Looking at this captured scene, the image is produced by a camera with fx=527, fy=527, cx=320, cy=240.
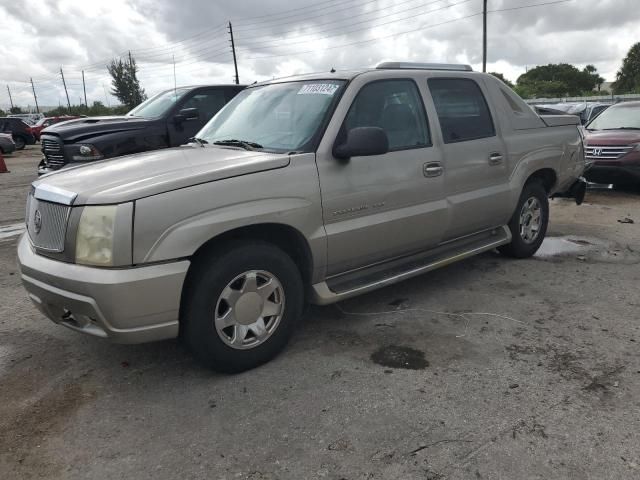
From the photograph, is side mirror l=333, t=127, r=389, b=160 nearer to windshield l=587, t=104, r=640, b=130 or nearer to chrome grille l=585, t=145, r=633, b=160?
chrome grille l=585, t=145, r=633, b=160

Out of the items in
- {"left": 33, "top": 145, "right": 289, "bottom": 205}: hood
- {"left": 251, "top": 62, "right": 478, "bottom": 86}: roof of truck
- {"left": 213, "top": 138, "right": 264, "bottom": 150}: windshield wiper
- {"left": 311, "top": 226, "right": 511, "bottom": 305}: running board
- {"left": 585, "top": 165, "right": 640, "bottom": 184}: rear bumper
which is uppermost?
{"left": 251, "top": 62, "right": 478, "bottom": 86}: roof of truck

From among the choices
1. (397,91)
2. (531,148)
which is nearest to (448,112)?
(397,91)

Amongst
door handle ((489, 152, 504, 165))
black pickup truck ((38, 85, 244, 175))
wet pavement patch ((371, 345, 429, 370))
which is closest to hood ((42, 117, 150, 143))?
black pickup truck ((38, 85, 244, 175))

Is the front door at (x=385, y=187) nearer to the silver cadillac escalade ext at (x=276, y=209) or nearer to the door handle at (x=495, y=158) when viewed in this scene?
the silver cadillac escalade ext at (x=276, y=209)

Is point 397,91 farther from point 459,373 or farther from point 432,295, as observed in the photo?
point 459,373

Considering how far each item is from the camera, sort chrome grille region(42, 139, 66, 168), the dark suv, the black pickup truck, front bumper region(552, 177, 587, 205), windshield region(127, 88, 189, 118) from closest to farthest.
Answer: front bumper region(552, 177, 587, 205), the black pickup truck, chrome grille region(42, 139, 66, 168), windshield region(127, 88, 189, 118), the dark suv

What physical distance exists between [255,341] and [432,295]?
184 centimetres

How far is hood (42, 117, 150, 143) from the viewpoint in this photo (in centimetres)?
732

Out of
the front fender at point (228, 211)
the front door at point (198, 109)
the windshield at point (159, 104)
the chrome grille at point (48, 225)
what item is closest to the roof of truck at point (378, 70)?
the front fender at point (228, 211)

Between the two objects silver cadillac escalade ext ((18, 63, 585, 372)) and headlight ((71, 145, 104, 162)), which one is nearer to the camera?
silver cadillac escalade ext ((18, 63, 585, 372))

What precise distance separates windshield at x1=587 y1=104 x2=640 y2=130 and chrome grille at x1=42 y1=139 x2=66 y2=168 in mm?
9340

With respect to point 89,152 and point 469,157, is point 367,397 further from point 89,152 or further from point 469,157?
point 89,152

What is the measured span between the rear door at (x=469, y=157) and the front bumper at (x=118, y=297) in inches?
95.0

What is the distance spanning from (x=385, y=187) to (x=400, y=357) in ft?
3.91
